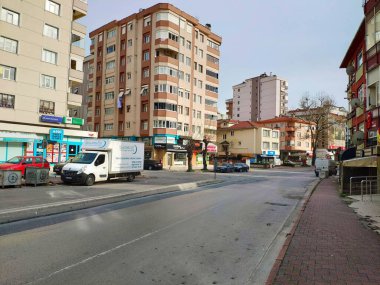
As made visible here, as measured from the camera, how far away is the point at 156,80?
56406mm

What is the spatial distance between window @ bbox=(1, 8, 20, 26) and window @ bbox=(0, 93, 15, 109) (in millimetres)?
7006

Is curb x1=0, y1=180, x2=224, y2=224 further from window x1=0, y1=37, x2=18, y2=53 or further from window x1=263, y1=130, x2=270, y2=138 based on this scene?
window x1=263, y1=130, x2=270, y2=138

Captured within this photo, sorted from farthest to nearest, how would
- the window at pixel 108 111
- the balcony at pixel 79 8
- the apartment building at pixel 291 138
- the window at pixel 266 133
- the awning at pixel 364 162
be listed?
the apartment building at pixel 291 138 < the window at pixel 266 133 < the window at pixel 108 111 < the balcony at pixel 79 8 < the awning at pixel 364 162

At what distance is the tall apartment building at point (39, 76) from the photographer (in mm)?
31972

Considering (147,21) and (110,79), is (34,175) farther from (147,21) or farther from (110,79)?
(110,79)

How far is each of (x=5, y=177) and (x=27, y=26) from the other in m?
21.6

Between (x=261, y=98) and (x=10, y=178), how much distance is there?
105421 millimetres

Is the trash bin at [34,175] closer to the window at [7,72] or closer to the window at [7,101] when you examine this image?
the window at [7,101]

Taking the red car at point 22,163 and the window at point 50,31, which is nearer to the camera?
the red car at point 22,163

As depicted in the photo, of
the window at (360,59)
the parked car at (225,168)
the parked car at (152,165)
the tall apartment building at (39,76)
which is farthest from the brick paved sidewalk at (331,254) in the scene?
the parked car at (225,168)

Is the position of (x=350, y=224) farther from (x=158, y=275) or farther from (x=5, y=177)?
(x=5, y=177)

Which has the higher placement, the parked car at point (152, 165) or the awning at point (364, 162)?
the awning at point (364, 162)

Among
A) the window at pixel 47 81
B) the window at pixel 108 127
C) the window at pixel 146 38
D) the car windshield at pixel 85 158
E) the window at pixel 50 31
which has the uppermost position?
the window at pixel 146 38

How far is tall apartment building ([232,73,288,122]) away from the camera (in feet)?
369
